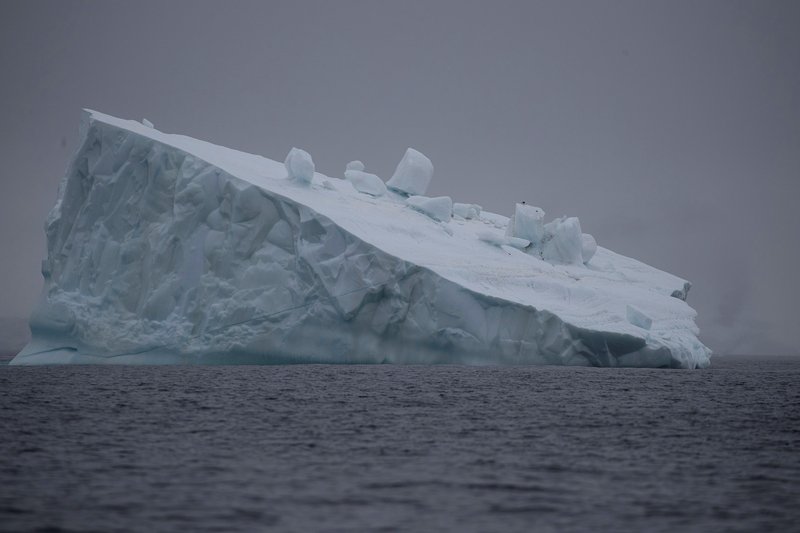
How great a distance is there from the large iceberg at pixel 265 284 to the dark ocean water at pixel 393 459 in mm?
3733

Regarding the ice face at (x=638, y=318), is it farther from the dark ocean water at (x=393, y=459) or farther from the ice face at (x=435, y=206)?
the ice face at (x=435, y=206)

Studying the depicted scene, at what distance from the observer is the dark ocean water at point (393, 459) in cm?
669

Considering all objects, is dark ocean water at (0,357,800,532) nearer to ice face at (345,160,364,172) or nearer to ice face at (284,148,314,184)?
ice face at (284,148,314,184)

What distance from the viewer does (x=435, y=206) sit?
2708 centimetres

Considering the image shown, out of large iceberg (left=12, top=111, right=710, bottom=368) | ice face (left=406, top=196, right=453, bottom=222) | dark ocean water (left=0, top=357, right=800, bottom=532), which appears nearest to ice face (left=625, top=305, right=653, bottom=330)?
large iceberg (left=12, top=111, right=710, bottom=368)

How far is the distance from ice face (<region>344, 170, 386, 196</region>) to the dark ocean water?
11398 mm

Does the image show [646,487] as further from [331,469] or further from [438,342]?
[438,342]

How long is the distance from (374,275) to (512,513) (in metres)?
14.1

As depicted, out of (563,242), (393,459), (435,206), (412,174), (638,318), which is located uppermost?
(412,174)

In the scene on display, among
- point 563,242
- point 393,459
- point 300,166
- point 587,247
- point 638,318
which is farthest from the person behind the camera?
point 587,247

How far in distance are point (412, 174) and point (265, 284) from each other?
9.01 m

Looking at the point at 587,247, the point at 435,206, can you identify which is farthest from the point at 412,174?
the point at 587,247

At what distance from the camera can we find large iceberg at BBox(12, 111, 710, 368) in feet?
68.7

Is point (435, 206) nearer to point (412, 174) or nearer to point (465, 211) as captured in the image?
point (412, 174)
